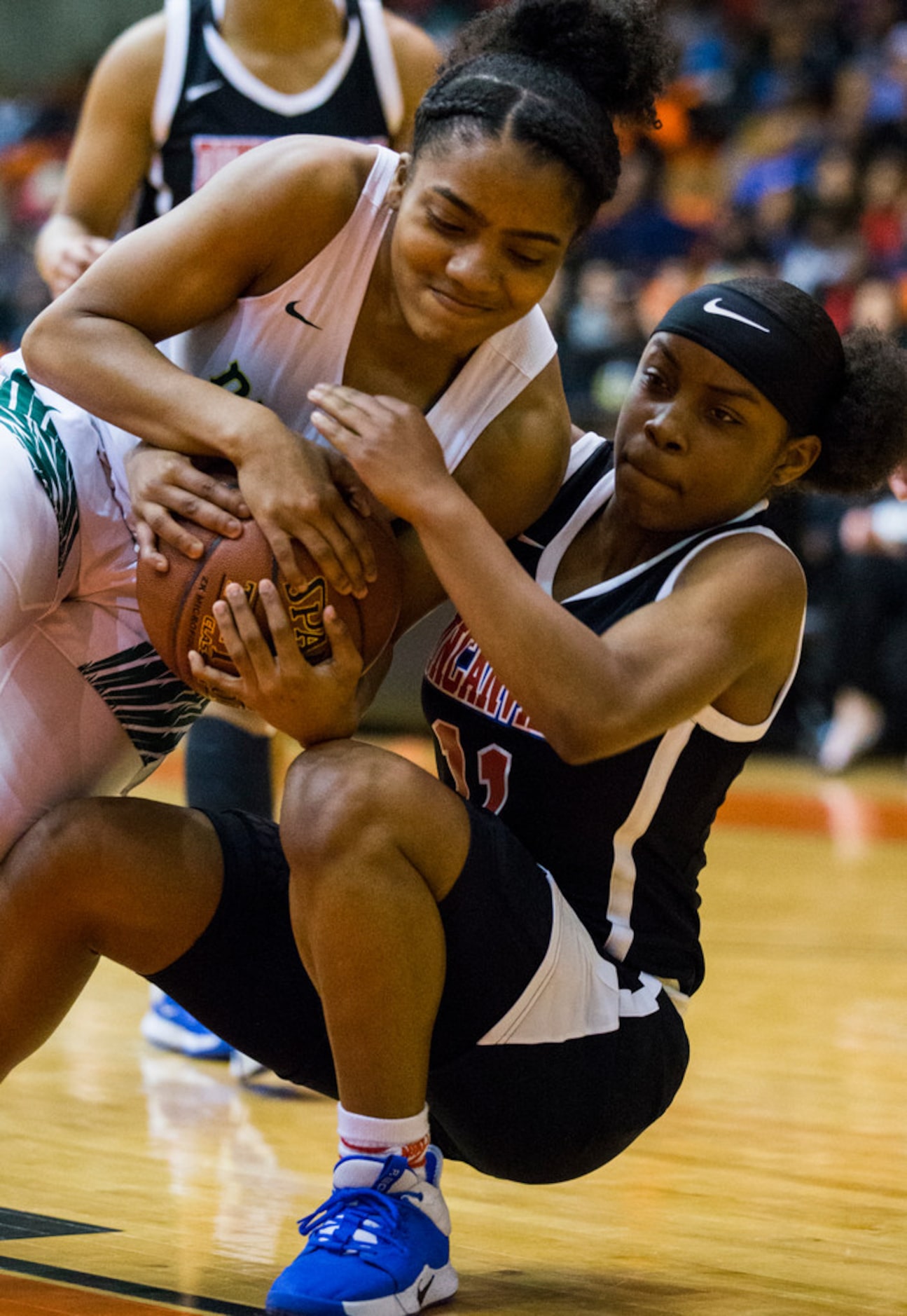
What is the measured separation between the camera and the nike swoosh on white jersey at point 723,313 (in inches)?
95.4

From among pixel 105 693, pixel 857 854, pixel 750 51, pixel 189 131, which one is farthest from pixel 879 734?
pixel 105 693

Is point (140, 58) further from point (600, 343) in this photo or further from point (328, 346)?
point (600, 343)

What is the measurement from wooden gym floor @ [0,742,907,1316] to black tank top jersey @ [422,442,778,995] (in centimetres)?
42

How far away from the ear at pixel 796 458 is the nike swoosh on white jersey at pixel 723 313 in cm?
17

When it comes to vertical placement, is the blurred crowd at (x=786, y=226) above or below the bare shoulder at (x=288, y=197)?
below

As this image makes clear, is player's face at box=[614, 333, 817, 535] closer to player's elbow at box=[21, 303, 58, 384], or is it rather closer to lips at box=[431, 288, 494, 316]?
lips at box=[431, 288, 494, 316]

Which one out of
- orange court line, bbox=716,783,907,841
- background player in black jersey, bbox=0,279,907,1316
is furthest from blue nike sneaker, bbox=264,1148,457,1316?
orange court line, bbox=716,783,907,841

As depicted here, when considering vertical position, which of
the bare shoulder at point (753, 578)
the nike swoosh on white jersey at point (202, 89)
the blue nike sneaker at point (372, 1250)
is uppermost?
the nike swoosh on white jersey at point (202, 89)

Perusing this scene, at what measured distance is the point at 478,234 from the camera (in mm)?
2273

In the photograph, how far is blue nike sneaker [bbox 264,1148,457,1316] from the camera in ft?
6.91

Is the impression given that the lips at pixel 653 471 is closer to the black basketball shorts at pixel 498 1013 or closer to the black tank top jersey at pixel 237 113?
the black basketball shorts at pixel 498 1013

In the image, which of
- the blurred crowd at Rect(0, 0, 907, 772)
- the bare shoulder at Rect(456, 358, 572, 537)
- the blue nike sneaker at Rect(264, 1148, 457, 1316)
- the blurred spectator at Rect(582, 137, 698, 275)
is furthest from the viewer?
the blurred spectator at Rect(582, 137, 698, 275)

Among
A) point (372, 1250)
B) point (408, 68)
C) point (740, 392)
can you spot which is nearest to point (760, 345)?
point (740, 392)

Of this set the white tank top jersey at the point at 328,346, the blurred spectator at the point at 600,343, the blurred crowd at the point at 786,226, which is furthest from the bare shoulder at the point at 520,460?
the blurred spectator at the point at 600,343
